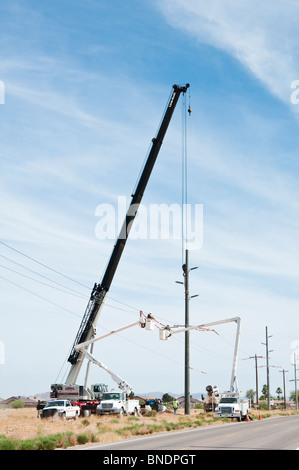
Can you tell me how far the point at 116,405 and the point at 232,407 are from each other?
888 cm

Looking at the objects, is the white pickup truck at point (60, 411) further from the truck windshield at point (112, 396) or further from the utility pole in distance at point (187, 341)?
the utility pole in distance at point (187, 341)

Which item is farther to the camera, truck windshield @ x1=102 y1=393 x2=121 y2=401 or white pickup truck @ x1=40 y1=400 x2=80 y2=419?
truck windshield @ x1=102 y1=393 x2=121 y2=401

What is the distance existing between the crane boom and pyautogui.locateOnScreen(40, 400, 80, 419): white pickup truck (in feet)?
22.5

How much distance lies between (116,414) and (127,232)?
569 inches

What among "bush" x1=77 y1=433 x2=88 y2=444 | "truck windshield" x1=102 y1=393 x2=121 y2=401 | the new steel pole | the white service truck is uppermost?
the new steel pole

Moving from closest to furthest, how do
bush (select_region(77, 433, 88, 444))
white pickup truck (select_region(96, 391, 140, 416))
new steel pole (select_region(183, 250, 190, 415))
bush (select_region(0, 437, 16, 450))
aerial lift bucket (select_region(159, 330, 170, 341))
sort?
bush (select_region(0, 437, 16, 450)) → bush (select_region(77, 433, 88, 444)) → white pickup truck (select_region(96, 391, 140, 416)) → new steel pole (select_region(183, 250, 190, 415)) → aerial lift bucket (select_region(159, 330, 170, 341))

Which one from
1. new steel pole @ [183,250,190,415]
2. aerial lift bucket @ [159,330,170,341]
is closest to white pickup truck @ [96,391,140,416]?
new steel pole @ [183,250,190,415]

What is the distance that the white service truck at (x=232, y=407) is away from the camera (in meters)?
39.7

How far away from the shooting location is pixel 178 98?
45750 millimetres

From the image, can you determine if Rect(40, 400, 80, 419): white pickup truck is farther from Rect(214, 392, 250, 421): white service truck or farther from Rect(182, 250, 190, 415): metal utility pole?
Rect(214, 392, 250, 421): white service truck

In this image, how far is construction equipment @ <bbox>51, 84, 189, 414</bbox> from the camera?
1730 inches

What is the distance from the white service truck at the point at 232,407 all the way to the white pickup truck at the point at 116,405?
6.44 meters

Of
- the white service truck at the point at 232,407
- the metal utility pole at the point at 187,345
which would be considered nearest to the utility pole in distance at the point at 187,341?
the metal utility pole at the point at 187,345
